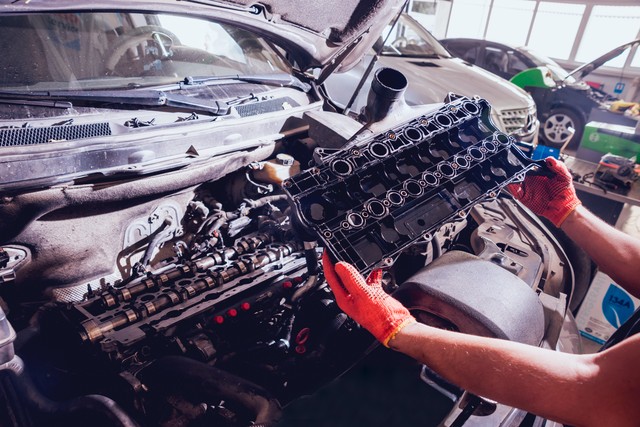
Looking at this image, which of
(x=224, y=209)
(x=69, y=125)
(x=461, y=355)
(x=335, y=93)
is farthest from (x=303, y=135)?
(x=335, y=93)

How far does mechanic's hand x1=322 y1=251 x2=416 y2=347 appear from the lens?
3.86 ft

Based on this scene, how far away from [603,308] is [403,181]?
84.3 inches

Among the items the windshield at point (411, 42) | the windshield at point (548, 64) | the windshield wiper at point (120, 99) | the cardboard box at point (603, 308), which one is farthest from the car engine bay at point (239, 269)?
the windshield at point (548, 64)

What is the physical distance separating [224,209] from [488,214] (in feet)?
4.28

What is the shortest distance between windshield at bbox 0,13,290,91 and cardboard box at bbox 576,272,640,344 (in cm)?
247

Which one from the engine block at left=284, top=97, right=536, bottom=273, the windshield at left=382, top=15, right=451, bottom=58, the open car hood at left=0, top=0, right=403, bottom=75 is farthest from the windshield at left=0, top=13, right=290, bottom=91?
the windshield at left=382, top=15, right=451, bottom=58

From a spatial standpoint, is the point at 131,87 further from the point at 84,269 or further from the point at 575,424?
the point at 575,424

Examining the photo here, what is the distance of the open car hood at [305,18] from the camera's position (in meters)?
1.53

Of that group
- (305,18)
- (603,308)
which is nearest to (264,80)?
(305,18)

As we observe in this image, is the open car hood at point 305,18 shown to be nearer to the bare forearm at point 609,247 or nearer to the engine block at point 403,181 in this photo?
the engine block at point 403,181

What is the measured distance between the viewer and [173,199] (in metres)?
1.68

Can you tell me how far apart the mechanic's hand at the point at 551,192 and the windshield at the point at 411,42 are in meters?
3.95

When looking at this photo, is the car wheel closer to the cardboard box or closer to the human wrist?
the cardboard box

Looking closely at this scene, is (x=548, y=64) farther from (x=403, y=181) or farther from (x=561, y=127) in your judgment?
(x=403, y=181)
